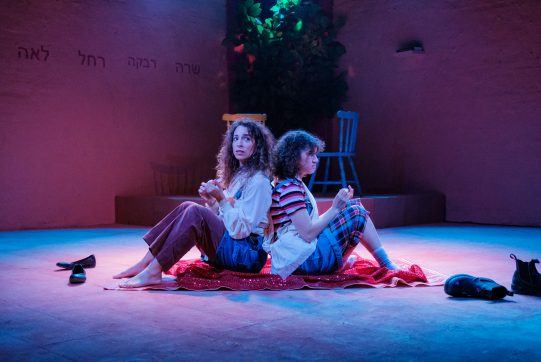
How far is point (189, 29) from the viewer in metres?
6.92

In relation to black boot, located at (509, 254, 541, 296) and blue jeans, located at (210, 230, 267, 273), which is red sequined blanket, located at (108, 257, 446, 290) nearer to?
blue jeans, located at (210, 230, 267, 273)

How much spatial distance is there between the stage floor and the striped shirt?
1.27 ft

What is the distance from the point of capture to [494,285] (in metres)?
2.78

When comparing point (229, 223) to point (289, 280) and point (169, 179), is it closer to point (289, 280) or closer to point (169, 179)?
point (289, 280)

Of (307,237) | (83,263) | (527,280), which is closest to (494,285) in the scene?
(527,280)

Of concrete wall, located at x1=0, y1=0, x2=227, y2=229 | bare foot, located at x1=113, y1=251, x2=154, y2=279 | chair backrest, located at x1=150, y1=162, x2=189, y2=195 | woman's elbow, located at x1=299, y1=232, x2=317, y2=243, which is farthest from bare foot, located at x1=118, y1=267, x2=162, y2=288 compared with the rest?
chair backrest, located at x1=150, y1=162, x2=189, y2=195

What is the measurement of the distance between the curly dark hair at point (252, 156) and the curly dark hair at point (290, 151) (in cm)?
6

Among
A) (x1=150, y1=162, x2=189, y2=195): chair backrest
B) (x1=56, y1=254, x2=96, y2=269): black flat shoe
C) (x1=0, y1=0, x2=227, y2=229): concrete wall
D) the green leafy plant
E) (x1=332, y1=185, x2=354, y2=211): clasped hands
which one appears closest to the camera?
(x1=332, y1=185, x2=354, y2=211): clasped hands

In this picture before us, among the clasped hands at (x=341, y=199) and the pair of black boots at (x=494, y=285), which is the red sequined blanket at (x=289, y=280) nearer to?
the pair of black boots at (x=494, y=285)

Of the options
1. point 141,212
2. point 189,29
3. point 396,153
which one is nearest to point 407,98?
point 396,153

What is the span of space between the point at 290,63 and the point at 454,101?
1681 mm

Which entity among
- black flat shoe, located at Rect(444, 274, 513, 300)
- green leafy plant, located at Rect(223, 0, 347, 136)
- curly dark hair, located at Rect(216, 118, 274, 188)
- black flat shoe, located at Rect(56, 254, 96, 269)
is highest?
green leafy plant, located at Rect(223, 0, 347, 136)

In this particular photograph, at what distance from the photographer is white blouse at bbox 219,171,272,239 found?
310 centimetres

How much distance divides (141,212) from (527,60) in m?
3.82
